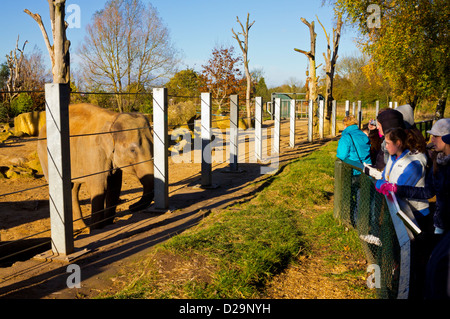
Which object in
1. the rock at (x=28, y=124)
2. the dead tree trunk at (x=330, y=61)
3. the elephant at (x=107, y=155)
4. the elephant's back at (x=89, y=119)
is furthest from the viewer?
the dead tree trunk at (x=330, y=61)

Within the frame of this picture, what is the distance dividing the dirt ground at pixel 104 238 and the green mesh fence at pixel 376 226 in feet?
1.86

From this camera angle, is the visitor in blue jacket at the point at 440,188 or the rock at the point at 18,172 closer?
the visitor in blue jacket at the point at 440,188

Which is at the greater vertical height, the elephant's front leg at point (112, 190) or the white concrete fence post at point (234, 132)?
the white concrete fence post at point (234, 132)

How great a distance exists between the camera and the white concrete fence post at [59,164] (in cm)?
446

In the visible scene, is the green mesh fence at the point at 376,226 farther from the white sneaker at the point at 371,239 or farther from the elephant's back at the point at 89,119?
the elephant's back at the point at 89,119

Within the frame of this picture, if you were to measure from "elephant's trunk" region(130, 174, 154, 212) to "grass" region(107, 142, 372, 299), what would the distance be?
1.12 m

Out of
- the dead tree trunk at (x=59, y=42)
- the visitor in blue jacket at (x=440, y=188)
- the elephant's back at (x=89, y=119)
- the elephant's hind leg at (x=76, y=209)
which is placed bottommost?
the elephant's hind leg at (x=76, y=209)

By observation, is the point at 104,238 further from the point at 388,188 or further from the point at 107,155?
the point at 388,188

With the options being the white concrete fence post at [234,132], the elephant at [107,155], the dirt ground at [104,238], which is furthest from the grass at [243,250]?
the white concrete fence post at [234,132]

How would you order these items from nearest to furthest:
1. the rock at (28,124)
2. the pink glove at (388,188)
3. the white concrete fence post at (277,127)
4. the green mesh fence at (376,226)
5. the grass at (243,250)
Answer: the green mesh fence at (376,226) < the pink glove at (388,188) < the grass at (243,250) < the white concrete fence post at (277,127) < the rock at (28,124)

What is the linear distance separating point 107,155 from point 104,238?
2285mm

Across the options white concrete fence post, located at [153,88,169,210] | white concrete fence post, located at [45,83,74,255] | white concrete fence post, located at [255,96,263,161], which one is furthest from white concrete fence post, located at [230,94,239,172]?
white concrete fence post, located at [45,83,74,255]

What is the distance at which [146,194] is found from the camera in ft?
22.8

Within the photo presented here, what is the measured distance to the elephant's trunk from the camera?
6941mm
